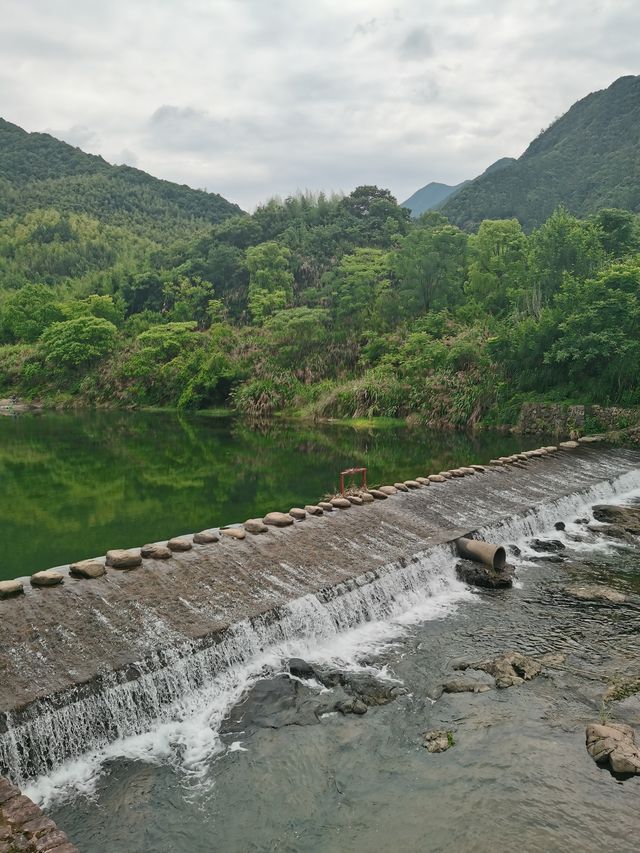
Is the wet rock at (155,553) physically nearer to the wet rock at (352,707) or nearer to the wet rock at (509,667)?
the wet rock at (352,707)

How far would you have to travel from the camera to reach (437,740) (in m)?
6.53

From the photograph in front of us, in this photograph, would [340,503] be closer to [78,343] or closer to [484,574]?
[484,574]

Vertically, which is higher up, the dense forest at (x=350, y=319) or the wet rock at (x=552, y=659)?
the dense forest at (x=350, y=319)

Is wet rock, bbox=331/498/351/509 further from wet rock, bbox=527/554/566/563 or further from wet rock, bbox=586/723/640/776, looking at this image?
wet rock, bbox=586/723/640/776

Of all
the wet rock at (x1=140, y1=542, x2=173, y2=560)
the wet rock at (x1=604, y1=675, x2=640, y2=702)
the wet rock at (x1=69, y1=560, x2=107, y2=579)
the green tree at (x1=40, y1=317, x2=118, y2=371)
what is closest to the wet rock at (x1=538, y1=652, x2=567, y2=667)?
the wet rock at (x1=604, y1=675, x2=640, y2=702)

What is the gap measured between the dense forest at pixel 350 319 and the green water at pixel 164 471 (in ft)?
11.8

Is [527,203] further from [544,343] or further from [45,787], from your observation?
[45,787]

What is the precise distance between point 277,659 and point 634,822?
4185 mm

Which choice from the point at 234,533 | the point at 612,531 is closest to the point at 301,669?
the point at 234,533

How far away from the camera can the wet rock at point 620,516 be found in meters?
14.1

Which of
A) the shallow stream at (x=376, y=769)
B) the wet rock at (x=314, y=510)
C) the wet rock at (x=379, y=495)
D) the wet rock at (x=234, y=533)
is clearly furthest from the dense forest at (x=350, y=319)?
the shallow stream at (x=376, y=769)

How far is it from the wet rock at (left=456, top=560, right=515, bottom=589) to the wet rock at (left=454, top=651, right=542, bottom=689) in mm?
2417

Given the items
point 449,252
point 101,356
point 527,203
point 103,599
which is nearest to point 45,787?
point 103,599

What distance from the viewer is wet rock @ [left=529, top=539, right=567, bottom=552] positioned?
12695 millimetres
